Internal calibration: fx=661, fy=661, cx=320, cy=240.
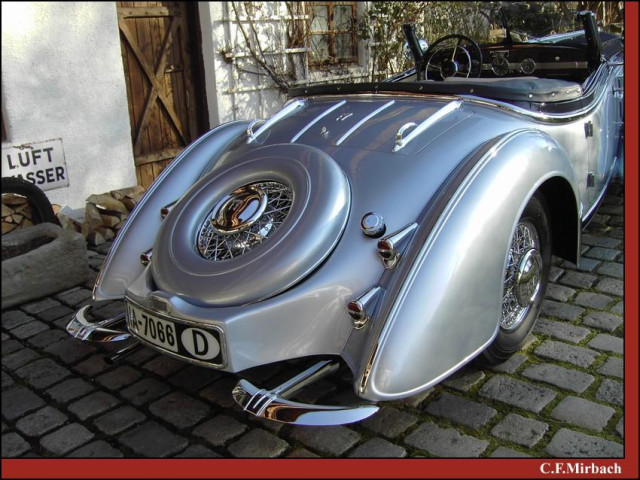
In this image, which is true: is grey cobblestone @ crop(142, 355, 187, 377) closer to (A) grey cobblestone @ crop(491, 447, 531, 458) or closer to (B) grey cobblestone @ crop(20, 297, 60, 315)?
(B) grey cobblestone @ crop(20, 297, 60, 315)

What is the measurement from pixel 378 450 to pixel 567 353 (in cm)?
118

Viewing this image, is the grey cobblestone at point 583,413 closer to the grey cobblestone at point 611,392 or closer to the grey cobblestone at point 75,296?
the grey cobblestone at point 611,392

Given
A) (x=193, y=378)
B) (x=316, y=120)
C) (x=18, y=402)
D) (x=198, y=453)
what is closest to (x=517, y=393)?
(x=198, y=453)

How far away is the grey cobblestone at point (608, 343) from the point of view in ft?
10.4

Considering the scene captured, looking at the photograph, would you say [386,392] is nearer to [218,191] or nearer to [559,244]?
[218,191]

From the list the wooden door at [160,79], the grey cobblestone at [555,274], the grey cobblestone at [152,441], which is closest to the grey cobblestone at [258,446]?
the grey cobblestone at [152,441]

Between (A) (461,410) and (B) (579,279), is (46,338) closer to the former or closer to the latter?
(A) (461,410)

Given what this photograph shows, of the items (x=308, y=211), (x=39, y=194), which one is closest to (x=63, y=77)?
(x=39, y=194)

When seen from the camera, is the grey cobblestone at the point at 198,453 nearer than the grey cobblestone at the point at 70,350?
Yes

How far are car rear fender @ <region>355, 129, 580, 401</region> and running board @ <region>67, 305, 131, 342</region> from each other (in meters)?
1.20

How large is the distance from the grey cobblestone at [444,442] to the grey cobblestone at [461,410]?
8 cm

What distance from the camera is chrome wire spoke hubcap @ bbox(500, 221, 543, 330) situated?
297 centimetres

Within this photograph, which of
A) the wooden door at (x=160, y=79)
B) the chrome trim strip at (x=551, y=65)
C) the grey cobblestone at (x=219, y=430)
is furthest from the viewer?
the wooden door at (x=160, y=79)

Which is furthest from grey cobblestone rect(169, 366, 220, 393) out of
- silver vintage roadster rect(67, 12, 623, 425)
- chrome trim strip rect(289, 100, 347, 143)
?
chrome trim strip rect(289, 100, 347, 143)
